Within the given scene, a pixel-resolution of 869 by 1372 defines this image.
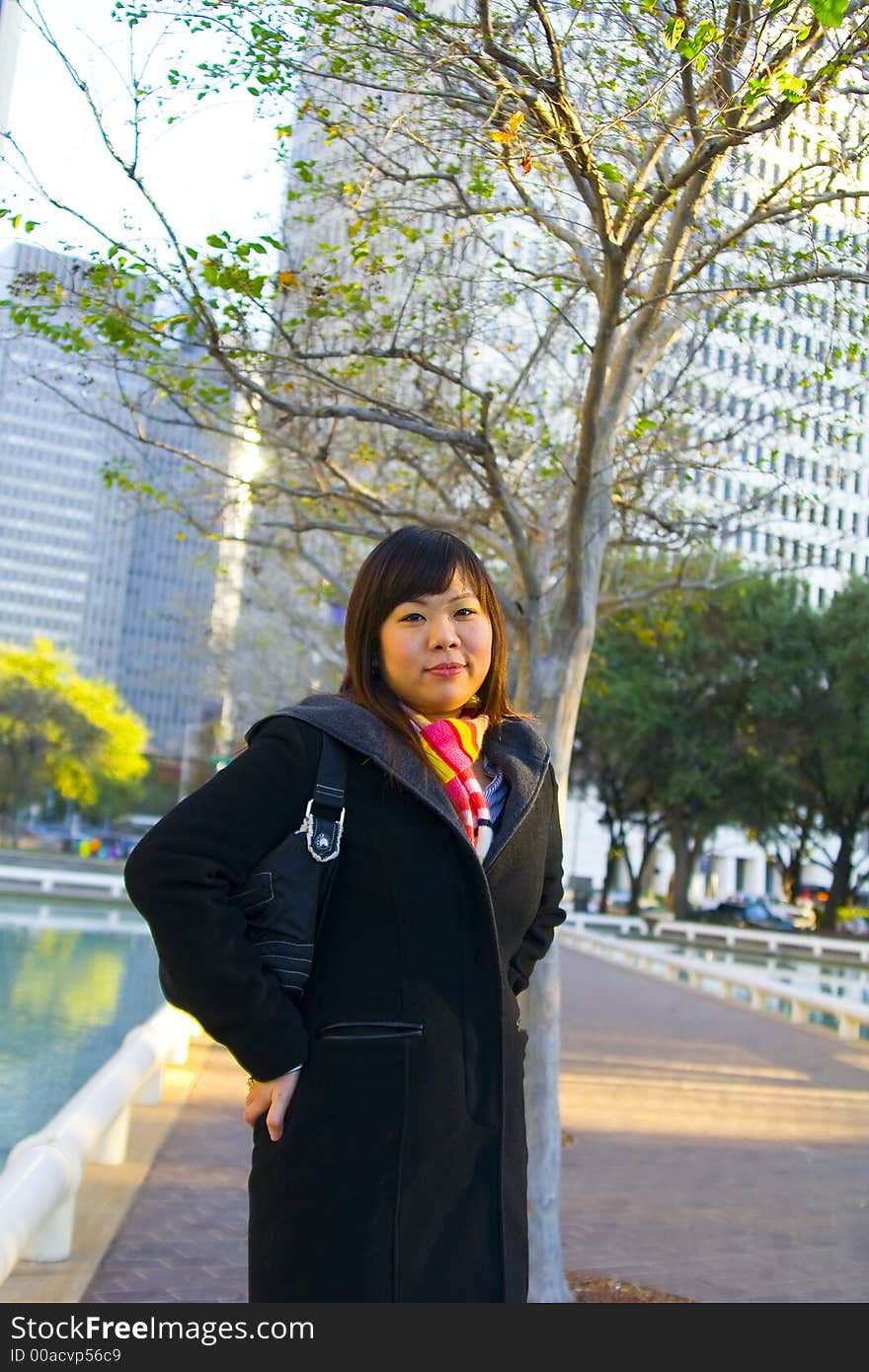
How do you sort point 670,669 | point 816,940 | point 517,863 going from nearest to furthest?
point 517,863
point 816,940
point 670,669

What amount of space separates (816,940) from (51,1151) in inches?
1130

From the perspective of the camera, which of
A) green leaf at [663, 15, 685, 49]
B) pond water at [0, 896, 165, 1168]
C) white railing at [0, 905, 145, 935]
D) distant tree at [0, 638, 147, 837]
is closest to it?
green leaf at [663, 15, 685, 49]

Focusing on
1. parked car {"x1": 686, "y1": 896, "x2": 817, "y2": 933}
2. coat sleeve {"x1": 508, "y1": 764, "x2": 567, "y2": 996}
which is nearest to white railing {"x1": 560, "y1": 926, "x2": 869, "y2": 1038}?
coat sleeve {"x1": 508, "y1": 764, "x2": 567, "y2": 996}

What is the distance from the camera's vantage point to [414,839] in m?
2.36

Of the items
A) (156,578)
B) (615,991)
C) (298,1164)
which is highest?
(156,578)

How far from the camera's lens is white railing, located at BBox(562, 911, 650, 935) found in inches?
1400

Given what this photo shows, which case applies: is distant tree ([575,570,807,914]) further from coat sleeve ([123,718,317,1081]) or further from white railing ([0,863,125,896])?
coat sleeve ([123,718,317,1081])

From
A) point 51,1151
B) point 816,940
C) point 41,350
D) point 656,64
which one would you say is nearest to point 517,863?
point 51,1151

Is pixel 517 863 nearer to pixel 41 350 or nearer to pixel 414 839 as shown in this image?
pixel 414 839

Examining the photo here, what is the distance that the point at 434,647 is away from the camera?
2.55 meters

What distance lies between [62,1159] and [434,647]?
10.6 feet

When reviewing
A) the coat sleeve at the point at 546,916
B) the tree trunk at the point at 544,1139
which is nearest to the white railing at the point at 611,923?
the tree trunk at the point at 544,1139

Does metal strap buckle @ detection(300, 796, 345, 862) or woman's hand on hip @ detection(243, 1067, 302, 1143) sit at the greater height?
metal strap buckle @ detection(300, 796, 345, 862)

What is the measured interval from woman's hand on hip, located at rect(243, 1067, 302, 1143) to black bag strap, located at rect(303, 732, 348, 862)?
36 cm
